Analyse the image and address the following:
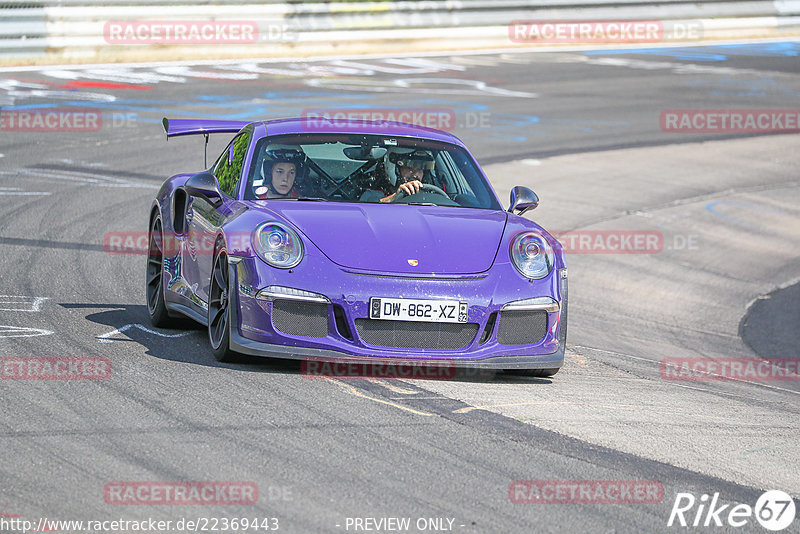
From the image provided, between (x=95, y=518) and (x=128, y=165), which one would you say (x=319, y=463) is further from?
(x=128, y=165)

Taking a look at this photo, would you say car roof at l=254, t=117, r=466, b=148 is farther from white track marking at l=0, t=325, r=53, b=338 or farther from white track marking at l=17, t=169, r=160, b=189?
white track marking at l=17, t=169, r=160, b=189

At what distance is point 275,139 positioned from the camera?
801 cm

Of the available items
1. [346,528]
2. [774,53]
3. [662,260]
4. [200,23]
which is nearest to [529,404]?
[346,528]

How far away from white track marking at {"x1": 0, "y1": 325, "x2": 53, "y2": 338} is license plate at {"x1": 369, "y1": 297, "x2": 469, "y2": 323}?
2130mm

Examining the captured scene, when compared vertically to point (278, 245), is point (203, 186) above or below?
above

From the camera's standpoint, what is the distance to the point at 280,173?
7.75 meters

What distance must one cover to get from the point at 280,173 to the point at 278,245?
112 centimetres

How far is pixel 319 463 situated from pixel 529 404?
1.55 meters
